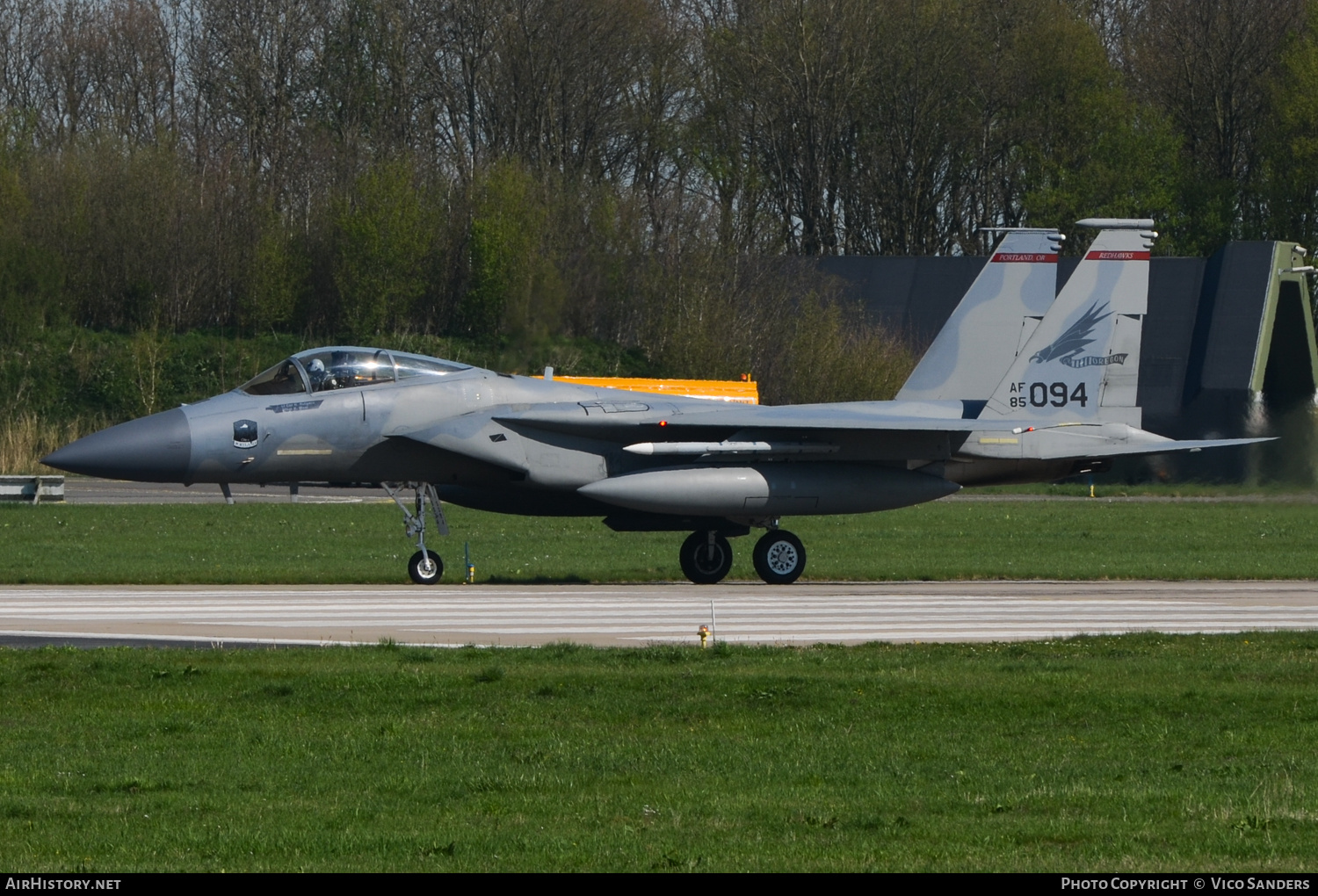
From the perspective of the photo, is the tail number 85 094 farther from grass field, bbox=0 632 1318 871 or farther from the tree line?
the tree line

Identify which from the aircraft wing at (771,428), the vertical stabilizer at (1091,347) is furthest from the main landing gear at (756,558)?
the vertical stabilizer at (1091,347)

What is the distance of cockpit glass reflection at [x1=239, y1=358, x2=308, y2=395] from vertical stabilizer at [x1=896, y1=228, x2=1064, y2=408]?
8.48 m

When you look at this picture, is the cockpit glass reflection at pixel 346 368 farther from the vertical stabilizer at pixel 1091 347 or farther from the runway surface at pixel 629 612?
the vertical stabilizer at pixel 1091 347

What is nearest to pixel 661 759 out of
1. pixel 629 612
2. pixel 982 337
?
pixel 629 612

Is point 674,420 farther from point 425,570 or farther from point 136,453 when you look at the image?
point 136,453

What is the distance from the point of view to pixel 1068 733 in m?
9.17

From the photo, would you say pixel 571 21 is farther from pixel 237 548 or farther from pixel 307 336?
pixel 237 548

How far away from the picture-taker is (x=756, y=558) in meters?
20.3

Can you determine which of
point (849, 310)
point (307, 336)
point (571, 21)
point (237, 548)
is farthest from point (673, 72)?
point (237, 548)

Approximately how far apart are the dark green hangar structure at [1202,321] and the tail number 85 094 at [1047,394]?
24800 mm

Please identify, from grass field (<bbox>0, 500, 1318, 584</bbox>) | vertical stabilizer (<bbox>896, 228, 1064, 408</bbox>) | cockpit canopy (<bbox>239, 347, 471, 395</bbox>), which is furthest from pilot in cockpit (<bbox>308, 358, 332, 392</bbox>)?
vertical stabilizer (<bbox>896, 228, 1064, 408</bbox>)

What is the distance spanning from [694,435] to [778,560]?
195 centimetres

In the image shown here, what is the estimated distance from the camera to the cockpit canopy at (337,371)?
18.7m

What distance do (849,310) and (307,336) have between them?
16.5 metres
